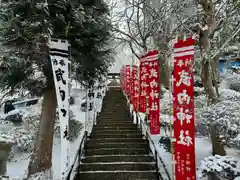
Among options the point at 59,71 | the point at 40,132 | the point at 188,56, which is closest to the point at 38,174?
the point at 40,132

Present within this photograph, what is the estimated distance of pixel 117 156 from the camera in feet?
31.3

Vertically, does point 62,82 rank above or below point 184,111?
above

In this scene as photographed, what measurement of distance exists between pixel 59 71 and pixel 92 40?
2.24 metres

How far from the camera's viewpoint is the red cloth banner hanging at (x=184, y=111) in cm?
554

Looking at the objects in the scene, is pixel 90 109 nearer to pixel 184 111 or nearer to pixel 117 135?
pixel 117 135

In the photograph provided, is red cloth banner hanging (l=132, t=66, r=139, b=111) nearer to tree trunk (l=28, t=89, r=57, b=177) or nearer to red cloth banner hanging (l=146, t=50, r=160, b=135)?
red cloth banner hanging (l=146, t=50, r=160, b=135)

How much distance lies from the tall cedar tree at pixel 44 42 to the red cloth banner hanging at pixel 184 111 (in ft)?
11.6

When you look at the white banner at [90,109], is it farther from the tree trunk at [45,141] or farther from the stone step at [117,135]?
the tree trunk at [45,141]

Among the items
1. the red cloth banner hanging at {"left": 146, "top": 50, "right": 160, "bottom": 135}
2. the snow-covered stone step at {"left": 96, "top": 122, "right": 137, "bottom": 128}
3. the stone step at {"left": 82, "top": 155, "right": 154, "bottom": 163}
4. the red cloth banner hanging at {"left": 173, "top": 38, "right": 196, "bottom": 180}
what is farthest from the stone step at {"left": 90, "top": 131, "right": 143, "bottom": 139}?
the red cloth banner hanging at {"left": 173, "top": 38, "right": 196, "bottom": 180}

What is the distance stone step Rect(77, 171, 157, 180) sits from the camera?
827cm

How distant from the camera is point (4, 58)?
291 inches

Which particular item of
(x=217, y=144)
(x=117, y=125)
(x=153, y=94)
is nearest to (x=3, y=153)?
(x=153, y=94)

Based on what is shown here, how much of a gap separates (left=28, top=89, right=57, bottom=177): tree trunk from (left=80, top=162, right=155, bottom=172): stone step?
1.19 metres

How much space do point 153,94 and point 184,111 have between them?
4.00 meters
